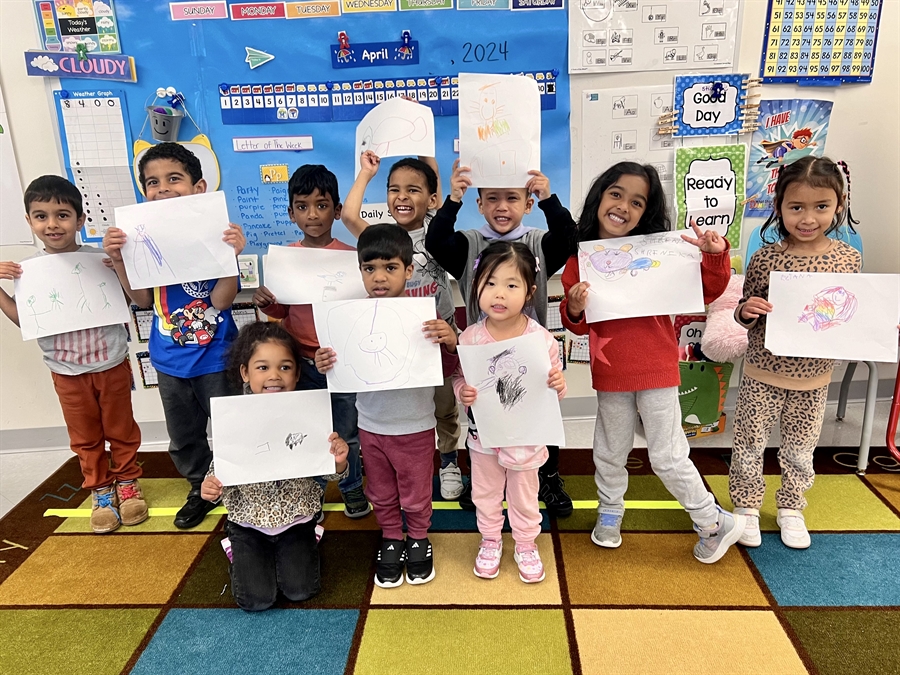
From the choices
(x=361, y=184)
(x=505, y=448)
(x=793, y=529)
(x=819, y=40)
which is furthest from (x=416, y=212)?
(x=819, y=40)

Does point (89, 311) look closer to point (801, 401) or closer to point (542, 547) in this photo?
point (542, 547)

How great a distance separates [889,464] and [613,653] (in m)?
1.61

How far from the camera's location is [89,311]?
1885 mm

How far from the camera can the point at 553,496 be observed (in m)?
2.04

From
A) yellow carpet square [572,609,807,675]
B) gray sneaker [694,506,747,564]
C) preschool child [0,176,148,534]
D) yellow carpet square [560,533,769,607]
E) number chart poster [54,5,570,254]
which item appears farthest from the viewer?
number chart poster [54,5,570,254]

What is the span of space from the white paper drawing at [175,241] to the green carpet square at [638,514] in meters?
1.44

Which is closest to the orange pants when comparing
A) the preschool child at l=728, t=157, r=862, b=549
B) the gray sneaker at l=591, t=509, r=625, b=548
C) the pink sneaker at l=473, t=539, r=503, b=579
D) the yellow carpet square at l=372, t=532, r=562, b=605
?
the yellow carpet square at l=372, t=532, r=562, b=605

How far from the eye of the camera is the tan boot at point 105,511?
204 centimetres

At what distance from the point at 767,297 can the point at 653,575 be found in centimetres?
90

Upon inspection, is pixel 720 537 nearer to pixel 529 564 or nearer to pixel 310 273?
pixel 529 564

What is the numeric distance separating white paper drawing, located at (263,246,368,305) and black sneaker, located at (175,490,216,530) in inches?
34.2

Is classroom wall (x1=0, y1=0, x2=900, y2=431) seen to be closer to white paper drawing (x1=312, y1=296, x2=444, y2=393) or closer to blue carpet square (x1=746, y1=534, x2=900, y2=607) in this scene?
blue carpet square (x1=746, y1=534, x2=900, y2=607)

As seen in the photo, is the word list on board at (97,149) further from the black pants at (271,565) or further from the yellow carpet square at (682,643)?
the yellow carpet square at (682,643)

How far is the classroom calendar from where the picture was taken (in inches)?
92.9
